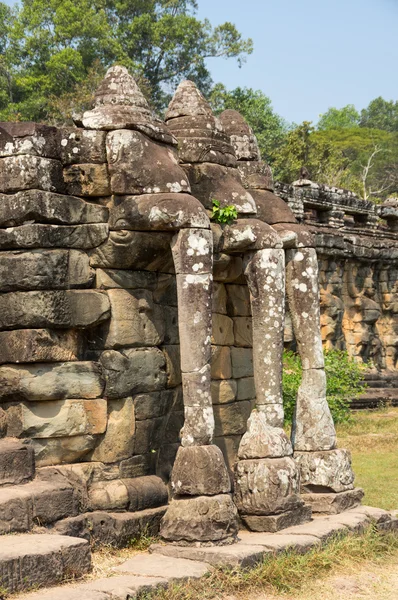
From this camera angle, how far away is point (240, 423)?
8.66 metres

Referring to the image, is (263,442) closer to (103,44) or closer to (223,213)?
(223,213)

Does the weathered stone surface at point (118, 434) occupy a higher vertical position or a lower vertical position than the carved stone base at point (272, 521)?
higher

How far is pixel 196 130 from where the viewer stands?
321 inches

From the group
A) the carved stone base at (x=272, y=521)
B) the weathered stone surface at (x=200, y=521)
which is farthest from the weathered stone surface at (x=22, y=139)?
the carved stone base at (x=272, y=521)

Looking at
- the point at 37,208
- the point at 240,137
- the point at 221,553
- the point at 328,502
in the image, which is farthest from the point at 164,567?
the point at 240,137

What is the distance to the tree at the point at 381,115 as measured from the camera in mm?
67875

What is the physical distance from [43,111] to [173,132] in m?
25.5

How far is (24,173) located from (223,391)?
9.28 feet

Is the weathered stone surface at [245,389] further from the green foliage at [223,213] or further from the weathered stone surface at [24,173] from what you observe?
the weathered stone surface at [24,173]

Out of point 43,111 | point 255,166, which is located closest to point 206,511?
point 255,166

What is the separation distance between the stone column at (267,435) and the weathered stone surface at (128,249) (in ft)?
3.32

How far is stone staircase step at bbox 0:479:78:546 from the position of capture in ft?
19.2

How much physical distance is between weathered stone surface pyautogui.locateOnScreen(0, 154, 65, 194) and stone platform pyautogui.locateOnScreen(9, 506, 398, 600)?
99.8 inches

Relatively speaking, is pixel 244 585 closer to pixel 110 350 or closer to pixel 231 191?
pixel 110 350
